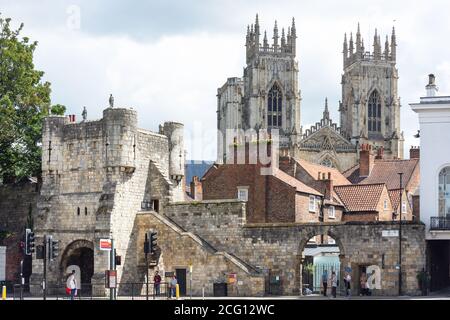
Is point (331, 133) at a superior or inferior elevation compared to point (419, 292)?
superior

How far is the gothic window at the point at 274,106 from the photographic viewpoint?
163125 mm

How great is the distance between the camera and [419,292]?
55.7 m

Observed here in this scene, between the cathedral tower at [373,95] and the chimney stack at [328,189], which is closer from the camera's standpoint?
the chimney stack at [328,189]

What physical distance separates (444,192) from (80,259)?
2172 cm

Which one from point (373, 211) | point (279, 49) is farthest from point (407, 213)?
point (279, 49)

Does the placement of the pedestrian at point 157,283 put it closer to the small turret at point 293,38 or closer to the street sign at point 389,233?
the street sign at point 389,233

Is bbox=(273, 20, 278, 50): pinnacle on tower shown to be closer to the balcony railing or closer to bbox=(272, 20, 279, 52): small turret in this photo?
bbox=(272, 20, 279, 52): small turret

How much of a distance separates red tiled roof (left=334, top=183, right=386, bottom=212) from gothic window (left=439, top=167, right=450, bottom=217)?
63.6ft

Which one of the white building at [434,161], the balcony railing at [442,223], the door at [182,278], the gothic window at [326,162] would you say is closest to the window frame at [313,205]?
the door at [182,278]

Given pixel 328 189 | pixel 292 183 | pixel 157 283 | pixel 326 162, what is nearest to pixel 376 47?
pixel 326 162

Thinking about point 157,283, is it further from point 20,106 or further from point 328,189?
point 328,189

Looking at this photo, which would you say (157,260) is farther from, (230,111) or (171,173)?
(230,111)

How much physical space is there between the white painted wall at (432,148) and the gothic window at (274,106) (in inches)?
4174

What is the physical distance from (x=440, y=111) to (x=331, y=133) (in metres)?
98.7
